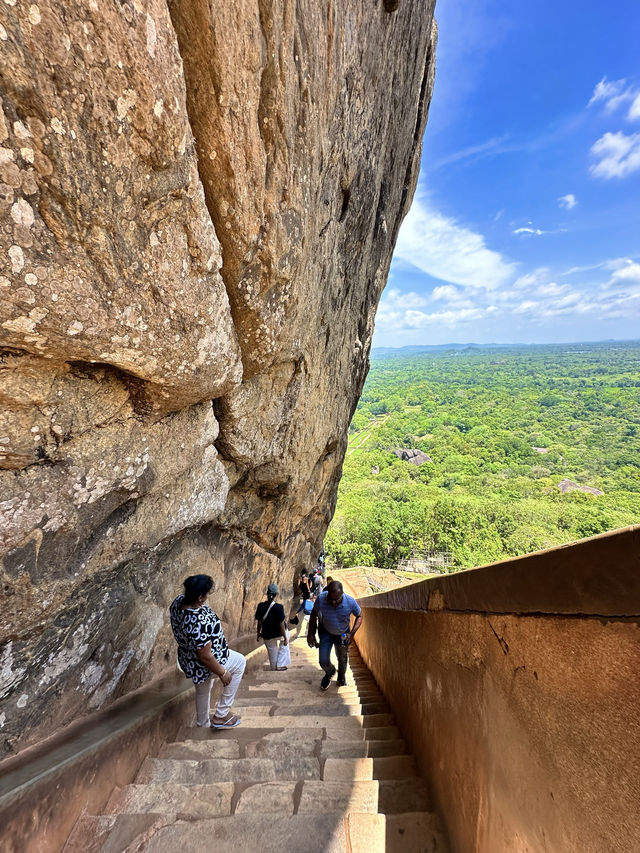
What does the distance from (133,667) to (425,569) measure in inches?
1600

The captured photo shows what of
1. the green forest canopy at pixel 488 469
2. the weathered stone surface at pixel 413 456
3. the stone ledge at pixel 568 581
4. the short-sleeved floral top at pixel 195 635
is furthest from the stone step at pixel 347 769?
the weathered stone surface at pixel 413 456

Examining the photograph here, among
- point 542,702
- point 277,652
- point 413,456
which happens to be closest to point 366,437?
point 413,456

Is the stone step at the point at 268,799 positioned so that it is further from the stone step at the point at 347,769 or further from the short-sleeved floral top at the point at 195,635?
the short-sleeved floral top at the point at 195,635

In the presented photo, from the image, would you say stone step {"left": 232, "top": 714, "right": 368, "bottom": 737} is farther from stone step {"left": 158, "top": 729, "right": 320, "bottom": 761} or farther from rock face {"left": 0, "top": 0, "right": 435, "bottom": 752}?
rock face {"left": 0, "top": 0, "right": 435, "bottom": 752}

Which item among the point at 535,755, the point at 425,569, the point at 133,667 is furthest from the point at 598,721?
the point at 425,569

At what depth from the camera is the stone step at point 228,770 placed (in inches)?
120

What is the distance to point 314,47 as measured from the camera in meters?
4.04

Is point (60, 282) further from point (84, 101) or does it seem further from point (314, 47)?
point (314, 47)

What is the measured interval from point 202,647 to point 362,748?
1.62 meters

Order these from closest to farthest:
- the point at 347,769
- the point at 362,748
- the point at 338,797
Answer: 1. the point at 338,797
2. the point at 347,769
3. the point at 362,748

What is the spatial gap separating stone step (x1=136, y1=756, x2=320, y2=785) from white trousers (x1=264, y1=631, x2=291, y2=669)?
3373mm

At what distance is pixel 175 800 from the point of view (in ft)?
9.07

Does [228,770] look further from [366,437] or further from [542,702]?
[366,437]

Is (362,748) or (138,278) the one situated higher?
(138,278)
